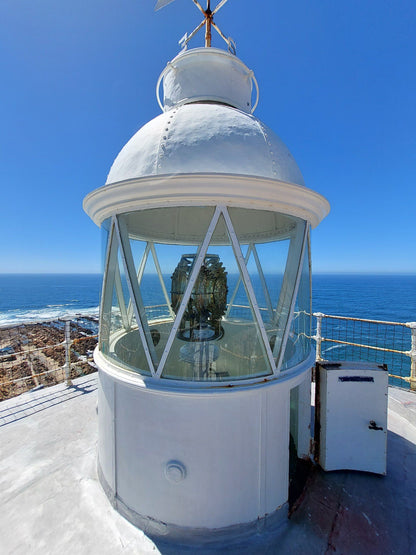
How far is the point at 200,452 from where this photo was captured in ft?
8.80

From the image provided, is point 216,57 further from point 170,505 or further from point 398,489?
point 398,489

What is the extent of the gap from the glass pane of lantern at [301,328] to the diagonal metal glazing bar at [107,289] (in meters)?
2.19

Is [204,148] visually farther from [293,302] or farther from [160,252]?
[293,302]

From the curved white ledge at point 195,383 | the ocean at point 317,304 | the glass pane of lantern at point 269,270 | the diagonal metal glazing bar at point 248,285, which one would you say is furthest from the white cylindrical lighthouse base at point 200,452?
the ocean at point 317,304

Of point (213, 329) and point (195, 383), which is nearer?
point (195, 383)

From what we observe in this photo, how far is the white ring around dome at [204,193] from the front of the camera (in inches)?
94.2

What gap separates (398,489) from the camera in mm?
3311

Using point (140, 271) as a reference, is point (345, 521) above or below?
below

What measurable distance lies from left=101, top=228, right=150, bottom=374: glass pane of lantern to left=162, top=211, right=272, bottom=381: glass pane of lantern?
1.59 feet

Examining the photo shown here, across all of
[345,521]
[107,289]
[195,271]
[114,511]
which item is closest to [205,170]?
[195,271]

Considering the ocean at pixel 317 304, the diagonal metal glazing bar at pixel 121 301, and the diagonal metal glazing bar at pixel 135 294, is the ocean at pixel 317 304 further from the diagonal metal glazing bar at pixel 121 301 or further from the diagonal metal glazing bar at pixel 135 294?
the diagonal metal glazing bar at pixel 135 294

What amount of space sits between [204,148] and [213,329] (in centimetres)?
201

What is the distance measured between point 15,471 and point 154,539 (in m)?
2.20

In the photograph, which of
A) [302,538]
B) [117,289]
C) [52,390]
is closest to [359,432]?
[302,538]
